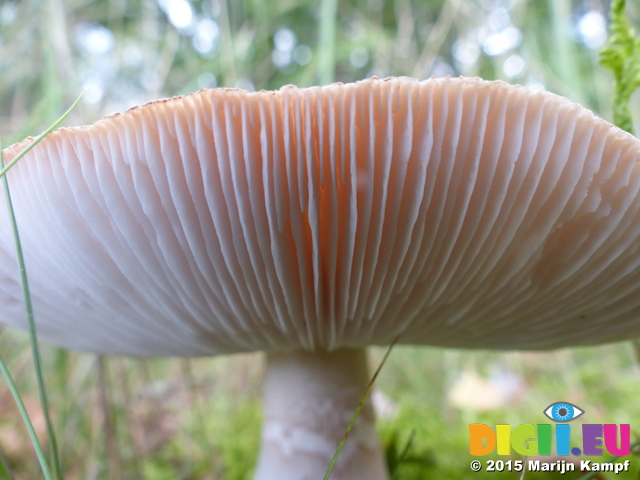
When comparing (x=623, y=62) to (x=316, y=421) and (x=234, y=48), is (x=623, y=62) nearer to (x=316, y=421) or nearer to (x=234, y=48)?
(x=316, y=421)

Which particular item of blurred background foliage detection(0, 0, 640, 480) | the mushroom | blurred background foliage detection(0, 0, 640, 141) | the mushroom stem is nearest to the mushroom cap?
the mushroom

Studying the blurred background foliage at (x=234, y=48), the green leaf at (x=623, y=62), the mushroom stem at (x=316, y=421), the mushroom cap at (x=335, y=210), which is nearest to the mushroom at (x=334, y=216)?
the mushroom cap at (x=335, y=210)

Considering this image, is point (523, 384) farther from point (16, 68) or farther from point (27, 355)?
point (16, 68)

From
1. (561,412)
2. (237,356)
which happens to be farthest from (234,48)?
(561,412)

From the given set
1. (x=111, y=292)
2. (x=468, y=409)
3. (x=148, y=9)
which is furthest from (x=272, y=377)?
(x=148, y=9)

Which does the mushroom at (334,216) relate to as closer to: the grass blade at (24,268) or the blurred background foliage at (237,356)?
the grass blade at (24,268)
